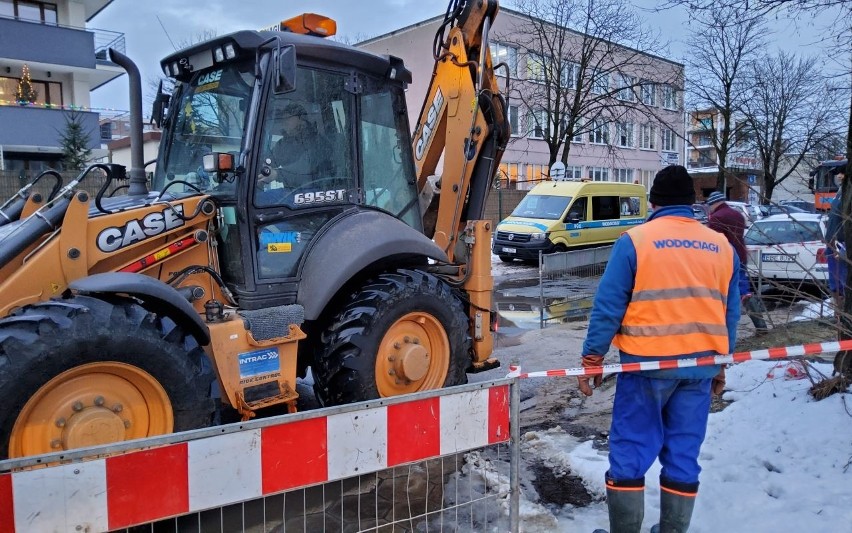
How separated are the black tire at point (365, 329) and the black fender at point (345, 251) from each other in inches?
7.2

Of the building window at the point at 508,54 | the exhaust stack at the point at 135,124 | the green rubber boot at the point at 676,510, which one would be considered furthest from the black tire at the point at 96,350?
the building window at the point at 508,54

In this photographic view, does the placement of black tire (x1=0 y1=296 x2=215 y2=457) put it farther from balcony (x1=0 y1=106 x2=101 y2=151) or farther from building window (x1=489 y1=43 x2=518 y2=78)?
building window (x1=489 y1=43 x2=518 y2=78)

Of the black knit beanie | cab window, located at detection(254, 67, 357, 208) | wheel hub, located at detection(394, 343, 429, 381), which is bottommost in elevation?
wheel hub, located at detection(394, 343, 429, 381)

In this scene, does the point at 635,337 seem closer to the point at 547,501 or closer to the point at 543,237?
the point at 547,501

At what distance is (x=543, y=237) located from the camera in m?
16.7

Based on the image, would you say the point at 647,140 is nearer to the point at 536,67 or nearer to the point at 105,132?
the point at 536,67

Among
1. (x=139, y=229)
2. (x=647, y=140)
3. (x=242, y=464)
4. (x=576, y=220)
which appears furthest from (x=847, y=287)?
(x=647, y=140)

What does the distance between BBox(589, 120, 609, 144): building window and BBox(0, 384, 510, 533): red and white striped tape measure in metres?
24.2

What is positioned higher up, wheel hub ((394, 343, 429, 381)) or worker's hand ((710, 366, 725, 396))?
worker's hand ((710, 366, 725, 396))


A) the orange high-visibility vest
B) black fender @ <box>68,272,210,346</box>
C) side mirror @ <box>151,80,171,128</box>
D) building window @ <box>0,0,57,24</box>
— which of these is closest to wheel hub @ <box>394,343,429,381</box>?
black fender @ <box>68,272,210,346</box>

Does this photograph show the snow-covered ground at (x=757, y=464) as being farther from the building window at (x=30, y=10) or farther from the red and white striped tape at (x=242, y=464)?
the building window at (x=30, y=10)

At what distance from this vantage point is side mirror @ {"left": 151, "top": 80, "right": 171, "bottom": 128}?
4953 mm

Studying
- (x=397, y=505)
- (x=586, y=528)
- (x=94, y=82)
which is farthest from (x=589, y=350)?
(x=94, y=82)

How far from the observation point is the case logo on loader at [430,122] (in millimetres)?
6027
